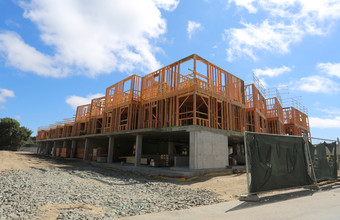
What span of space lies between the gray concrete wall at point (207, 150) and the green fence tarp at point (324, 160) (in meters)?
7.12

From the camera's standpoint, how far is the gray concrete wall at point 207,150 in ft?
47.0

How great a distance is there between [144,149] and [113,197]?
21586 mm

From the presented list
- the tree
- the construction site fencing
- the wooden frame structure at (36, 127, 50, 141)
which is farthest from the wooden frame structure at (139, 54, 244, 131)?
the tree

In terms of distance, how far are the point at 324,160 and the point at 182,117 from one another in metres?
13.8

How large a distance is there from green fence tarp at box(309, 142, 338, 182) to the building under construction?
141 inches

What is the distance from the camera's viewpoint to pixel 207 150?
1530 centimetres

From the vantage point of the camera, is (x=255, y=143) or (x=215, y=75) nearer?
(x=255, y=143)

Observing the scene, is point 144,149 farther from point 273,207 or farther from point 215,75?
point 273,207

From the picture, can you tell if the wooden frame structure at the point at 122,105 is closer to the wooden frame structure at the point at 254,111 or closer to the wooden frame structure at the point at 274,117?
the wooden frame structure at the point at 254,111

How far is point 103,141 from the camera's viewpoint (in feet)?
99.1

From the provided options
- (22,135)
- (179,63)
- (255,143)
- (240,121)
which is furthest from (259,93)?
(22,135)

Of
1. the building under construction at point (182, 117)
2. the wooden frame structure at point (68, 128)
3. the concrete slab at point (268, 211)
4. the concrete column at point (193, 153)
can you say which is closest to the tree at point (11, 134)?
the wooden frame structure at point (68, 128)

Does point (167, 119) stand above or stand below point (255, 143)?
above

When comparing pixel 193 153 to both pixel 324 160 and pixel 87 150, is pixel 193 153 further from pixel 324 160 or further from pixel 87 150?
pixel 87 150
